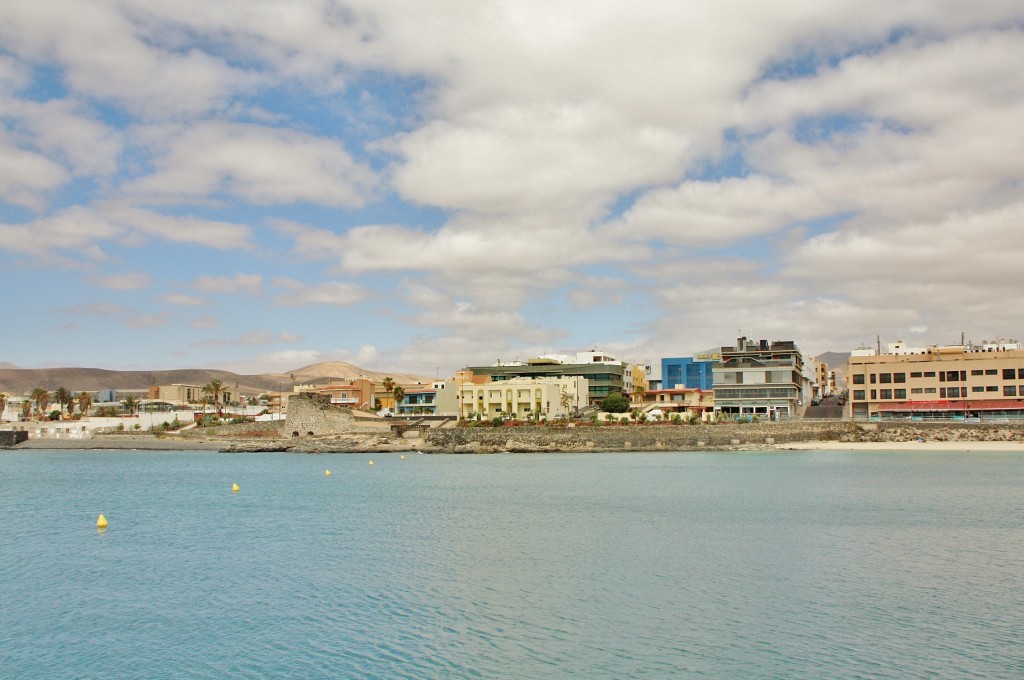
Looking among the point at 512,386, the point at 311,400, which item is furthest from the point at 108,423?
the point at 512,386

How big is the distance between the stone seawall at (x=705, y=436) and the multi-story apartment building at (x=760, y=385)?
13.0 meters

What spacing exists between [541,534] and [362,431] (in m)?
69.4

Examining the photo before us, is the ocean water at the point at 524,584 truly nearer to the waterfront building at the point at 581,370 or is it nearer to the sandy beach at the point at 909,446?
the sandy beach at the point at 909,446

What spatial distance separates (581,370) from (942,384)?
4615 centimetres

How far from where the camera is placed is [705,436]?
8131 centimetres

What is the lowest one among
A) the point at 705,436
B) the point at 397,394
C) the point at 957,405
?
the point at 705,436

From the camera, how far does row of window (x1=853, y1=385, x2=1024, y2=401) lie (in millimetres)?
82519

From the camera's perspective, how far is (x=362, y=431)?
96.2 m

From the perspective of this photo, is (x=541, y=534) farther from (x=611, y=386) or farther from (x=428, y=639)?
(x=611, y=386)

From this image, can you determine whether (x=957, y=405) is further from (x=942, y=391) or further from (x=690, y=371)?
(x=690, y=371)

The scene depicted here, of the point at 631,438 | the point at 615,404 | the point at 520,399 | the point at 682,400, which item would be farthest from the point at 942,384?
the point at 520,399

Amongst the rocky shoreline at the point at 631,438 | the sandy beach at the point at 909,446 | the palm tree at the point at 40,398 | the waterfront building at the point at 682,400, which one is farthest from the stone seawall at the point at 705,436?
the palm tree at the point at 40,398

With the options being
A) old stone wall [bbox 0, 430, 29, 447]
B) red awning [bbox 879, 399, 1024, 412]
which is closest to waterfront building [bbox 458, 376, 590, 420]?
red awning [bbox 879, 399, 1024, 412]

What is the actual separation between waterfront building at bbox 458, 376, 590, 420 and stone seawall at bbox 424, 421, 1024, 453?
1055cm
